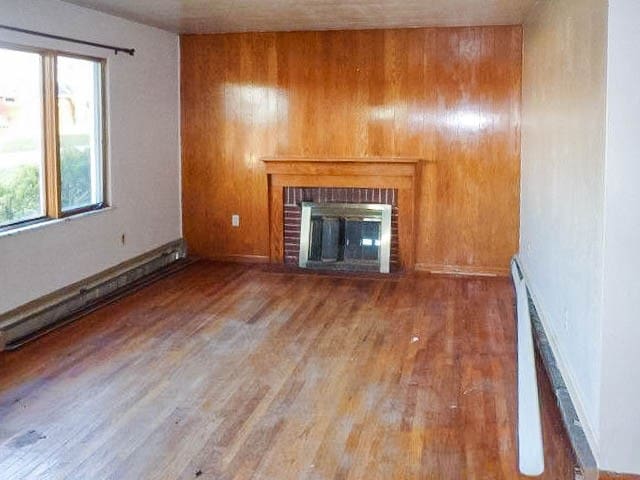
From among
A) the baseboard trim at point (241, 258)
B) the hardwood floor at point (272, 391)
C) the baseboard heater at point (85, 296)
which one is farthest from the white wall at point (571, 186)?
the baseboard heater at point (85, 296)

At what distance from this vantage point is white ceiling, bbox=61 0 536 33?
5.40m

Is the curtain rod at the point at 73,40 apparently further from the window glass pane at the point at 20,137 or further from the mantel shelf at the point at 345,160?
the mantel shelf at the point at 345,160

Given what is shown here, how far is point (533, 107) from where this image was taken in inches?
221

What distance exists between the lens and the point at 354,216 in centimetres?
707

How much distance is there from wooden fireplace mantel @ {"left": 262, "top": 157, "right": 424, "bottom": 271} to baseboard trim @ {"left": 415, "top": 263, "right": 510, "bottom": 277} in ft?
0.42

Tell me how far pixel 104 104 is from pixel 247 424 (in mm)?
3494

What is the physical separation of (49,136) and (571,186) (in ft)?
11.9

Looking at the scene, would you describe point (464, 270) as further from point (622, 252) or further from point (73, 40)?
point (622, 252)

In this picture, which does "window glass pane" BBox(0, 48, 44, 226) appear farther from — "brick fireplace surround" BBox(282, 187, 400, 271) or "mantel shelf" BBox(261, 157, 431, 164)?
"brick fireplace surround" BBox(282, 187, 400, 271)

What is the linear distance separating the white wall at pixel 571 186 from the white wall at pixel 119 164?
3.36 meters

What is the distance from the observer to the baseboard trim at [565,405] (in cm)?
289

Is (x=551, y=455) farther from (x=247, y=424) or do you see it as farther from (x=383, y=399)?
(x=247, y=424)

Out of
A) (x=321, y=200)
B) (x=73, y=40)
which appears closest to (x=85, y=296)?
(x=73, y=40)

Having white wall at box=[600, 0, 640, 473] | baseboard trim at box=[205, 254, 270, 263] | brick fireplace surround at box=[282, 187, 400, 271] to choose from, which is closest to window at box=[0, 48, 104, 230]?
baseboard trim at box=[205, 254, 270, 263]
